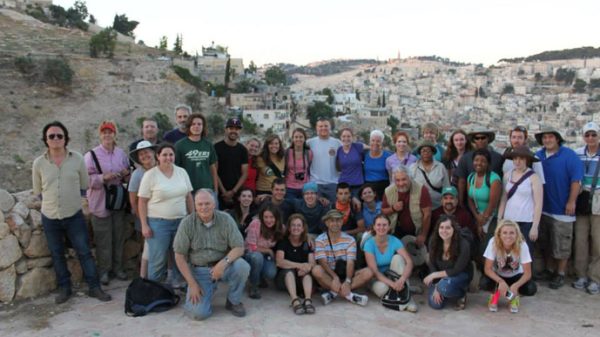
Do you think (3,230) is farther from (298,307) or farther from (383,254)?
(383,254)

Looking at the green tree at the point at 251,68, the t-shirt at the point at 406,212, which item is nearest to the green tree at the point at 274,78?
the green tree at the point at 251,68

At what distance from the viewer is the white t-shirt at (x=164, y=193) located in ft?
15.2

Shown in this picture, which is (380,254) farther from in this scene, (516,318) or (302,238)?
(516,318)

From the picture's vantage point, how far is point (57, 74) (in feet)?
151

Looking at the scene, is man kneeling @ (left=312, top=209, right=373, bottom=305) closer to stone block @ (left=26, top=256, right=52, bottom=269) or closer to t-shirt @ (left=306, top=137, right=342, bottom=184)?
t-shirt @ (left=306, top=137, right=342, bottom=184)

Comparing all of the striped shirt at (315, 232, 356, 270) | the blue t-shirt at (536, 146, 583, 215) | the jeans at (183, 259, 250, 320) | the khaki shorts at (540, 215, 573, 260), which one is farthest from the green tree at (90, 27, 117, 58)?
the khaki shorts at (540, 215, 573, 260)

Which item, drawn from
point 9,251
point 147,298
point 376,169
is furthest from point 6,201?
point 376,169

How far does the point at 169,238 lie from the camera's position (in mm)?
4738

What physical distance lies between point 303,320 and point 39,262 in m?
2.55

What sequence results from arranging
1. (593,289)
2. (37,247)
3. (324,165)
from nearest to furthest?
(37,247) < (593,289) < (324,165)

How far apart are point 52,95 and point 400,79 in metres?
140

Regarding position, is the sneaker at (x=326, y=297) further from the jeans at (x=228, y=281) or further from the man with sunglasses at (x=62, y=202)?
the man with sunglasses at (x=62, y=202)

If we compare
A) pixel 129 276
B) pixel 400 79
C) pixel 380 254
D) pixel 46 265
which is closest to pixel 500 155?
pixel 380 254

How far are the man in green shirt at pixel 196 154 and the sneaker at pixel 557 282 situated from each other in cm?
361
